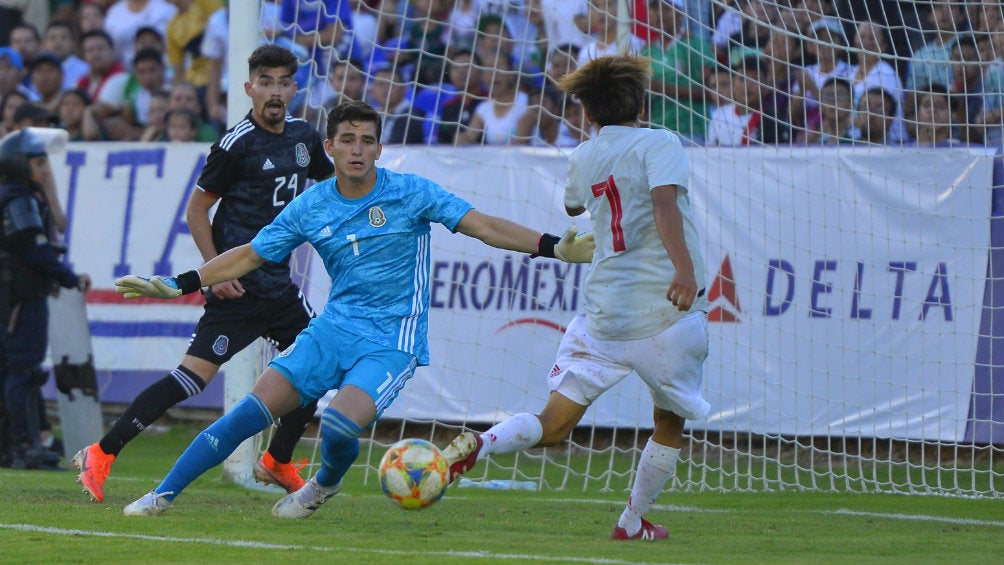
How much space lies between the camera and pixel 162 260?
475 inches


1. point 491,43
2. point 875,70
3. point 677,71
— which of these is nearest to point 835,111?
point 875,70

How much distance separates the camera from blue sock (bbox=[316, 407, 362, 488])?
614 centimetres

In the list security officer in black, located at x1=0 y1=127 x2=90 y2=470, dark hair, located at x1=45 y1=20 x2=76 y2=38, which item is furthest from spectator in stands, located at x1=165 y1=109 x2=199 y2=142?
dark hair, located at x1=45 y1=20 x2=76 y2=38

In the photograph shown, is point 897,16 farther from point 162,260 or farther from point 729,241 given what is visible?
point 162,260

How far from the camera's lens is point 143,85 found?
14.6 metres

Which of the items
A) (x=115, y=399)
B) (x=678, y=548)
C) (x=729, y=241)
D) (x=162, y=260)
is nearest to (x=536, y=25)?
(x=729, y=241)

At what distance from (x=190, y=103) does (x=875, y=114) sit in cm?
667

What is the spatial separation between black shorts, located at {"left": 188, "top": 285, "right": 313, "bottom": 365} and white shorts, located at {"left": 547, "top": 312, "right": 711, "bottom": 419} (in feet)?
7.16

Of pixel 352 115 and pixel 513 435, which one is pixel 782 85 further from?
pixel 513 435

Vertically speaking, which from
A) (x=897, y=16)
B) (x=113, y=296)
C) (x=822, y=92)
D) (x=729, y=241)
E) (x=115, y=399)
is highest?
(x=897, y=16)

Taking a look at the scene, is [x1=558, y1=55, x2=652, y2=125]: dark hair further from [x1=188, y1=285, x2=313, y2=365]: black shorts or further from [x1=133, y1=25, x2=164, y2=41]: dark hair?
[x1=133, y1=25, x2=164, y2=41]: dark hair

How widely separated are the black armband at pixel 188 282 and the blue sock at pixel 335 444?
2.65 ft

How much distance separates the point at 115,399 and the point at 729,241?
17.5ft

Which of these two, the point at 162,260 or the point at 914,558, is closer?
the point at 914,558
